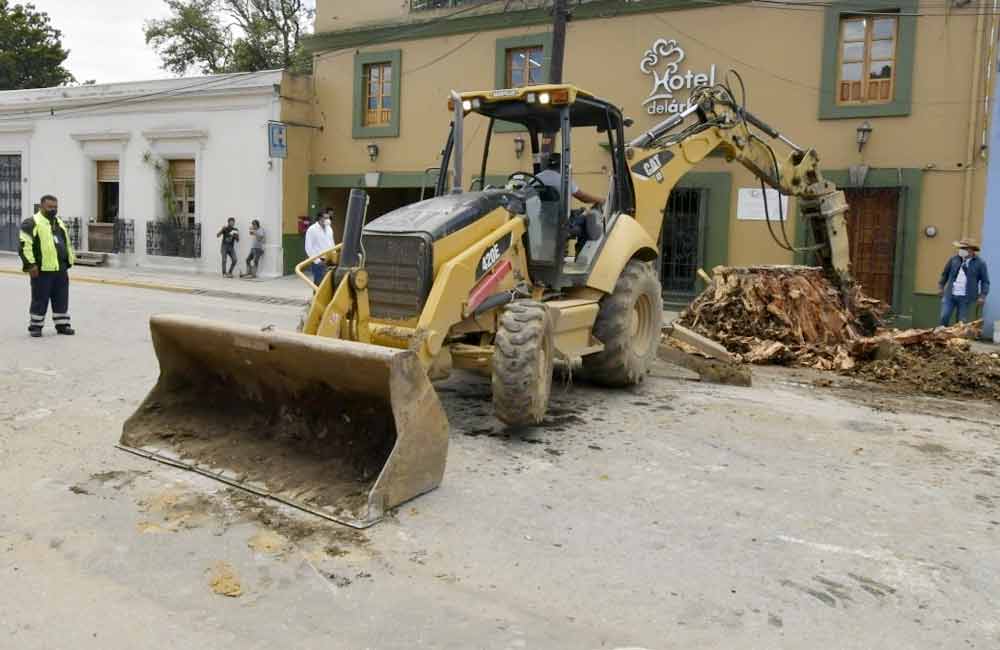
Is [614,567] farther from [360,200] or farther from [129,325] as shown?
[129,325]

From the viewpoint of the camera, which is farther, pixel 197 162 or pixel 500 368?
pixel 197 162

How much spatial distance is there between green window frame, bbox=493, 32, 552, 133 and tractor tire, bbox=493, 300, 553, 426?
12.0 m

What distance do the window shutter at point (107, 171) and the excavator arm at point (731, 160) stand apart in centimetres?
1999

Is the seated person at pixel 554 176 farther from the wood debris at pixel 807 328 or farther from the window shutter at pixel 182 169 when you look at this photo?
the window shutter at pixel 182 169

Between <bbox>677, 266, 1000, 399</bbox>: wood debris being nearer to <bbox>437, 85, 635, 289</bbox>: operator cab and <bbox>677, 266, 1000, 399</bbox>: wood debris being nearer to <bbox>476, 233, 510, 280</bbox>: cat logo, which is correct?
<bbox>437, 85, 635, 289</bbox>: operator cab

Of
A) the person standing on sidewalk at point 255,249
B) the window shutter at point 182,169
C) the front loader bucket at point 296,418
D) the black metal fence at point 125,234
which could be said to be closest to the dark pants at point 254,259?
the person standing on sidewalk at point 255,249

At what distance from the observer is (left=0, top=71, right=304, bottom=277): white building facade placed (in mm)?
21969

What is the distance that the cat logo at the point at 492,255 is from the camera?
21.2 ft

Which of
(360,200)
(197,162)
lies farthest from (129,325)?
(197,162)

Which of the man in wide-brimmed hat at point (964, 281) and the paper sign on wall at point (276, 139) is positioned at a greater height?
the paper sign on wall at point (276, 139)

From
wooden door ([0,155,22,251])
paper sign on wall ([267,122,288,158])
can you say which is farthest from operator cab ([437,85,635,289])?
wooden door ([0,155,22,251])

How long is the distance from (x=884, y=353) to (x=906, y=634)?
6959 millimetres

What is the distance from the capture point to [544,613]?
3.68m

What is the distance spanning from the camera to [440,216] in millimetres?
6473
